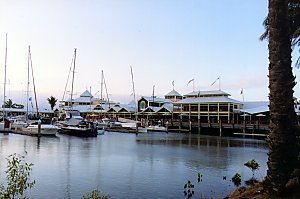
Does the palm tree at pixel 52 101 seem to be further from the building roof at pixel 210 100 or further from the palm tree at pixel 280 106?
the palm tree at pixel 280 106

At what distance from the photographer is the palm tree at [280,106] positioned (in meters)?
7.82

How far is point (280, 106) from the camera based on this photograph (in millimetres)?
7945

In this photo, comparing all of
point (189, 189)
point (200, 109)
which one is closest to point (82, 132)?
point (200, 109)

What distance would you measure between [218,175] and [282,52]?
11.9 meters

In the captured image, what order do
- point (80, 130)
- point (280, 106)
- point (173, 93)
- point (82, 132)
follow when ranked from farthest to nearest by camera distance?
point (173, 93) → point (80, 130) → point (82, 132) → point (280, 106)

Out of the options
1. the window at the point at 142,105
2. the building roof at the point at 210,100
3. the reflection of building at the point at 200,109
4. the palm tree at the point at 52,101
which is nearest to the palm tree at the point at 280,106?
the reflection of building at the point at 200,109

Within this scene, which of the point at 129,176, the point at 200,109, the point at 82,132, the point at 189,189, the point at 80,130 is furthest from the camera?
the point at 200,109

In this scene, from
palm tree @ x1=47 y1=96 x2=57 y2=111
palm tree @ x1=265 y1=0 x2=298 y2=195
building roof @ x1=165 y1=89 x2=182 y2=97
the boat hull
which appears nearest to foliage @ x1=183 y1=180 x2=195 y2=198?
palm tree @ x1=265 y1=0 x2=298 y2=195

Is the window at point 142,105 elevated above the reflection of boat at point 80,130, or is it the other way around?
the window at point 142,105

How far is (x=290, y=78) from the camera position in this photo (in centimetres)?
809

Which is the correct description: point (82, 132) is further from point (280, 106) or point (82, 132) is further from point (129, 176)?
point (280, 106)

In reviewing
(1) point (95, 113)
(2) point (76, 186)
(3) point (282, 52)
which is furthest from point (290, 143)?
(1) point (95, 113)

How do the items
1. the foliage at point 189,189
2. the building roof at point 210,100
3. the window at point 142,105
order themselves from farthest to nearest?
the window at point 142,105
the building roof at point 210,100
the foliage at point 189,189

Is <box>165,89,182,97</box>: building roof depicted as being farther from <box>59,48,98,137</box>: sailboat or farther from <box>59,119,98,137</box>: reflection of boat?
<box>59,119,98,137</box>: reflection of boat
